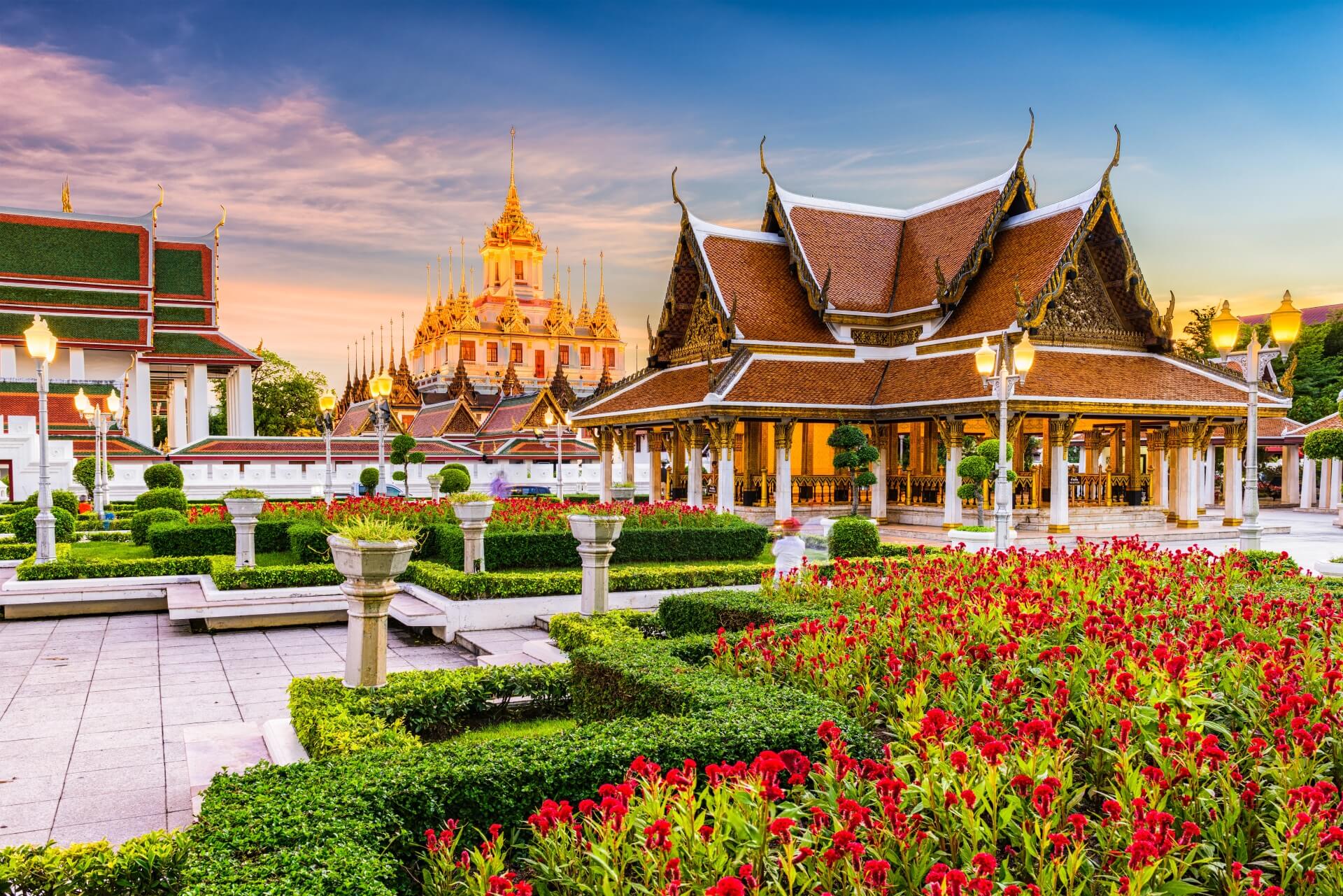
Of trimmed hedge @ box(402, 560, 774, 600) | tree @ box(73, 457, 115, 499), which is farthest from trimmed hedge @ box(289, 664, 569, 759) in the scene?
tree @ box(73, 457, 115, 499)

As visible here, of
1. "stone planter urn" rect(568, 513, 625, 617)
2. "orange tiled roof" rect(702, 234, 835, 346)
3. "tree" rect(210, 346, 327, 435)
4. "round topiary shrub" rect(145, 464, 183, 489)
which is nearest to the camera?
"stone planter urn" rect(568, 513, 625, 617)

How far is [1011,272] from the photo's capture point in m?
22.8

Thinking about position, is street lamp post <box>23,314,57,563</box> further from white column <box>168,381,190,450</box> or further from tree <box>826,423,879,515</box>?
white column <box>168,381,190,450</box>

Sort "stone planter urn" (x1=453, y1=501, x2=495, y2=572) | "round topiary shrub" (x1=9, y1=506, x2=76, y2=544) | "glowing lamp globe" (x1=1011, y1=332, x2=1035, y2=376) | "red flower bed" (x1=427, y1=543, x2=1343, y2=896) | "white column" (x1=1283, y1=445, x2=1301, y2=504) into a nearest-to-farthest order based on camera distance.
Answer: "red flower bed" (x1=427, y1=543, x2=1343, y2=896) → "stone planter urn" (x1=453, y1=501, x2=495, y2=572) → "glowing lamp globe" (x1=1011, y1=332, x2=1035, y2=376) → "round topiary shrub" (x1=9, y1=506, x2=76, y2=544) → "white column" (x1=1283, y1=445, x2=1301, y2=504)

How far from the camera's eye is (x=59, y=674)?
8938mm

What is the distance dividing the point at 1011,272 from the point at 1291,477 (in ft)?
71.8

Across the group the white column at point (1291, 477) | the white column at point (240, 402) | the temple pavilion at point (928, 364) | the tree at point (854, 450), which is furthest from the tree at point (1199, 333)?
the white column at point (240, 402)

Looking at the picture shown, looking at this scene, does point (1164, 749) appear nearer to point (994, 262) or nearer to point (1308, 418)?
point (994, 262)

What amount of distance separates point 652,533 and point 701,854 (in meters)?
11.7

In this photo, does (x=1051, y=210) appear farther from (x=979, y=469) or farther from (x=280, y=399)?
(x=280, y=399)

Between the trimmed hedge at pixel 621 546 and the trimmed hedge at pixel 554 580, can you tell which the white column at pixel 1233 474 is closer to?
the trimmed hedge at pixel 621 546

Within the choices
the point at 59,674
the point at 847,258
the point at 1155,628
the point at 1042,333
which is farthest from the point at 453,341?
the point at 1155,628

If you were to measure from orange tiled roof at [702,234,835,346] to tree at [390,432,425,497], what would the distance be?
1001 centimetres

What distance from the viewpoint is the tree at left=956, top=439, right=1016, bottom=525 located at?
18406 mm
